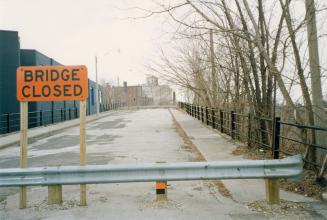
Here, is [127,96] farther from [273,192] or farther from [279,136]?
[273,192]

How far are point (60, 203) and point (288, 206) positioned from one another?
3.63 meters

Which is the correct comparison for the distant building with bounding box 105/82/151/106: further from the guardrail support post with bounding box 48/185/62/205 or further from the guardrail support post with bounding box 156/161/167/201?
the guardrail support post with bounding box 156/161/167/201

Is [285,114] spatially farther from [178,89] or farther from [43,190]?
[178,89]

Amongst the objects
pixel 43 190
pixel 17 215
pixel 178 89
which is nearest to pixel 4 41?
pixel 178 89

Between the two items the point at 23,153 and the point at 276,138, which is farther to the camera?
the point at 276,138

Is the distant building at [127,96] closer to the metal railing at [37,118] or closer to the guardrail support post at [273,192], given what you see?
the metal railing at [37,118]

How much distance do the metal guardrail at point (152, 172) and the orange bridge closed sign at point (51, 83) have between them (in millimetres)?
1232

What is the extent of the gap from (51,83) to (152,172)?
88.7 inches

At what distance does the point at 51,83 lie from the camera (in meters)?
6.02

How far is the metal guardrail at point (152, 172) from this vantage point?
220 inches

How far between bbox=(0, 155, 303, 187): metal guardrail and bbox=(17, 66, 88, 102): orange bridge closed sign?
4.04ft

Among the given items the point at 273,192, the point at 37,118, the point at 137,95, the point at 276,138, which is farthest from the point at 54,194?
the point at 137,95

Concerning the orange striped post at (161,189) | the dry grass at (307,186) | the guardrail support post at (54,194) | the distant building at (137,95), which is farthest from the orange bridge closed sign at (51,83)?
the distant building at (137,95)

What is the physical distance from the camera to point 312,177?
691cm
